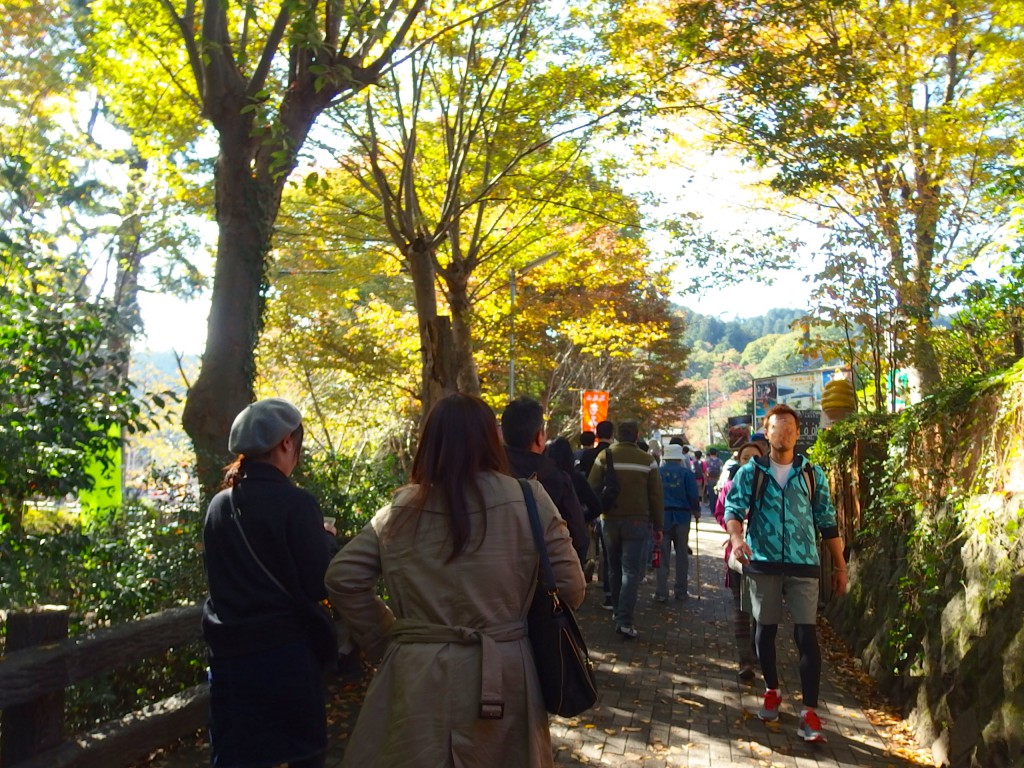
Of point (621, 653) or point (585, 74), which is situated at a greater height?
point (585, 74)

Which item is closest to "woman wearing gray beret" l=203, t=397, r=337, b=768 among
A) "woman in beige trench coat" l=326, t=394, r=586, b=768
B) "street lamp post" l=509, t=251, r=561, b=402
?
"woman in beige trench coat" l=326, t=394, r=586, b=768

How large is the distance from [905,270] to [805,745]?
8299 mm

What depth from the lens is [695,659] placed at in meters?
8.43

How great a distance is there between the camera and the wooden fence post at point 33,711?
3.95 m

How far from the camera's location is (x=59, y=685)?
13.2ft

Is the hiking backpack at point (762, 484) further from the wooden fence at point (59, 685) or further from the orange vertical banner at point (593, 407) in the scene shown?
the orange vertical banner at point (593, 407)

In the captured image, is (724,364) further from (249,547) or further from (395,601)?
(395,601)

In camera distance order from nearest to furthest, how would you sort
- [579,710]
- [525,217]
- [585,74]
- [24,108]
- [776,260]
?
[579,710] < [585,74] < [24,108] < [776,260] < [525,217]

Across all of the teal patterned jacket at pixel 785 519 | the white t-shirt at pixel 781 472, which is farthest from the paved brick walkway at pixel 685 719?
the white t-shirt at pixel 781 472

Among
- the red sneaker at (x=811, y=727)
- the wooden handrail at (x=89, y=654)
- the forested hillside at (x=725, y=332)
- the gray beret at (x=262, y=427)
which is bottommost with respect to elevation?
the red sneaker at (x=811, y=727)

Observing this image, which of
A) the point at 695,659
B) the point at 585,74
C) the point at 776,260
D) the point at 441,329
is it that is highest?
the point at 585,74

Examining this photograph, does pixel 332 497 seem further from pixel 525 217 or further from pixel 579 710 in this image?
pixel 525 217

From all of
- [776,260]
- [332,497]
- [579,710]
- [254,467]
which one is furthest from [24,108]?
[579,710]

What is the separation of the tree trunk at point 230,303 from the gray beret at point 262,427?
14.2 ft
